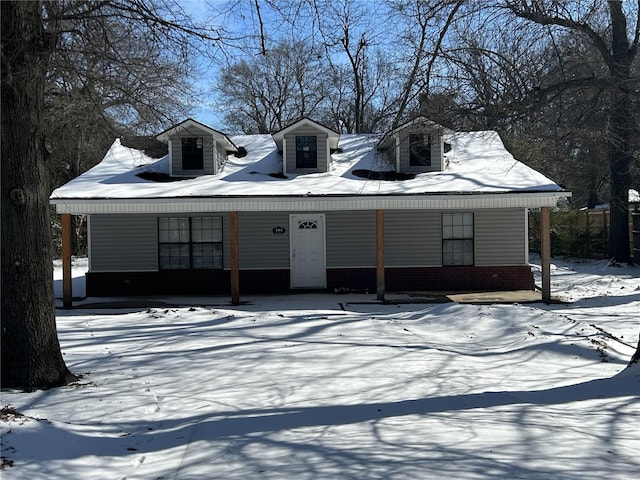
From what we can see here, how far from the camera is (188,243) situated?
1703 cm

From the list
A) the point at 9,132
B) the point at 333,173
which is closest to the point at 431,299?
the point at 333,173

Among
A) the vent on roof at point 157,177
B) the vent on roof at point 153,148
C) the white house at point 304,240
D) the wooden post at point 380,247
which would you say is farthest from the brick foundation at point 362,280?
the vent on roof at point 153,148

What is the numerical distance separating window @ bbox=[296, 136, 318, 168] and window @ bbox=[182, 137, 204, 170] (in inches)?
111

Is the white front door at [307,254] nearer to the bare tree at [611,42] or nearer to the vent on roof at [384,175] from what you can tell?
the vent on roof at [384,175]

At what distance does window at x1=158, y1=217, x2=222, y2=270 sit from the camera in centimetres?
1700

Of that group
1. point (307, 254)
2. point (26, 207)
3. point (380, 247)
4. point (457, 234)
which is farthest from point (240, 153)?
point (26, 207)

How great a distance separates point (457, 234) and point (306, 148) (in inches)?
199

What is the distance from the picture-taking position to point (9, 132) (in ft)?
20.2

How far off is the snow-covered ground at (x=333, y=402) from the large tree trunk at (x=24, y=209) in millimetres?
459

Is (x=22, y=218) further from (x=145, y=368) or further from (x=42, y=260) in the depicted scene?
(x=145, y=368)

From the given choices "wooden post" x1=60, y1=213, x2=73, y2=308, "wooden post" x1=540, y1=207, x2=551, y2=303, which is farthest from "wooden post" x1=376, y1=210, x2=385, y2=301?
"wooden post" x1=60, y1=213, x2=73, y2=308

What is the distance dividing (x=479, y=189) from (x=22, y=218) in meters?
11.2

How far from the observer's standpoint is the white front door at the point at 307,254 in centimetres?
1712

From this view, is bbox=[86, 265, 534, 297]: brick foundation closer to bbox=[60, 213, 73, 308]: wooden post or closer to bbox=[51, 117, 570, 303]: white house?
bbox=[51, 117, 570, 303]: white house
